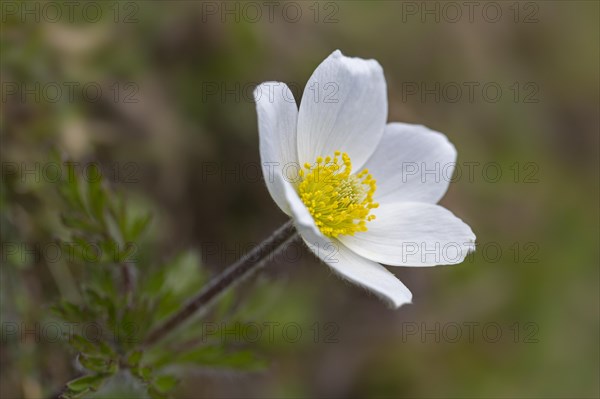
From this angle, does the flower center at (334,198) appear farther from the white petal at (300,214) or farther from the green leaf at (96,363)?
the green leaf at (96,363)

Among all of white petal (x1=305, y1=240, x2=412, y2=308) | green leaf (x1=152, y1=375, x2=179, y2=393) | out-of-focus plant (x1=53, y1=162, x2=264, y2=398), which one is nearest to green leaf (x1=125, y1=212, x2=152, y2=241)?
out-of-focus plant (x1=53, y1=162, x2=264, y2=398)

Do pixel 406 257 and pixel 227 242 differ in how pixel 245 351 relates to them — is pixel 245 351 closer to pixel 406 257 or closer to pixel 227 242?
pixel 406 257

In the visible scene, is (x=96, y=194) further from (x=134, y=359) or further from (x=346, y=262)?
(x=346, y=262)

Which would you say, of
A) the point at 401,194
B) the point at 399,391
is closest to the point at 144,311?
the point at 401,194

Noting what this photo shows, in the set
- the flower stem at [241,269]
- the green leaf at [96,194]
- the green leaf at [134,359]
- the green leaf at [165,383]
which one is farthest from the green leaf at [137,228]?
the green leaf at [165,383]

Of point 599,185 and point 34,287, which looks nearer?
point 34,287

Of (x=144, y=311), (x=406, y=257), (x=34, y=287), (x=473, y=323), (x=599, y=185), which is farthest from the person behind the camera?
(x=599, y=185)

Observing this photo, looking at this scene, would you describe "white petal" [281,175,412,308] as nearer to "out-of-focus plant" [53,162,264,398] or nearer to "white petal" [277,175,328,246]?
"white petal" [277,175,328,246]

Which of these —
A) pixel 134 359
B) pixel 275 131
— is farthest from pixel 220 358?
pixel 275 131
